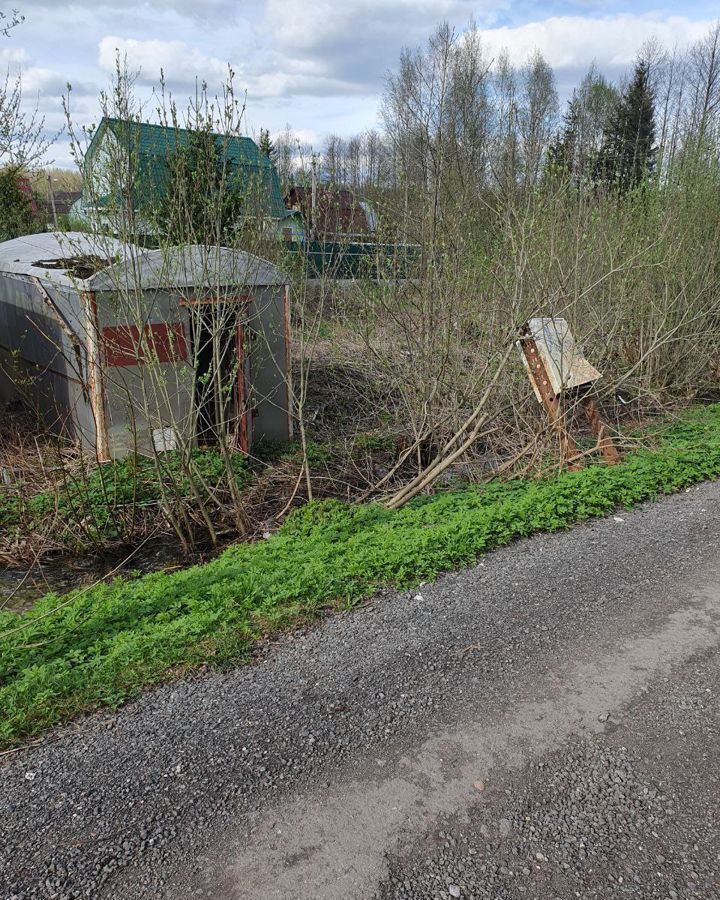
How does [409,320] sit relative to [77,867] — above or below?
above

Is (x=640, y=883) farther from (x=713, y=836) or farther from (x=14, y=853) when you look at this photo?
(x=14, y=853)

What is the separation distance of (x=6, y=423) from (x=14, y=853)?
8155 mm

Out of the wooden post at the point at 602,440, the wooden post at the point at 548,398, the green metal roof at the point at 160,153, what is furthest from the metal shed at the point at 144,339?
the wooden post at the point at 602,440

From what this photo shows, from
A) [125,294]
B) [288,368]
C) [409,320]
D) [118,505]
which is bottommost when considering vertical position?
[118,505]

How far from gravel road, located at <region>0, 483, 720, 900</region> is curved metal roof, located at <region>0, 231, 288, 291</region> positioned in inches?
145

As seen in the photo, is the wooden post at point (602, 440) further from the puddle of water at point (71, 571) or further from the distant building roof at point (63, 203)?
the distant building roof at point (63, 203)

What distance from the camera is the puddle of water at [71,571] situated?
254 inches

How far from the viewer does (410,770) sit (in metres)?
3.37

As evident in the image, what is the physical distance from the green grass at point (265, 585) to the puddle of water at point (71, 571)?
0.84 m

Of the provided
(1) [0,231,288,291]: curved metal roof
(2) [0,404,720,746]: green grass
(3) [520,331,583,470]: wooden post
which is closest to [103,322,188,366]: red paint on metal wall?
(1) [0,231,288,291]: curved metal roof

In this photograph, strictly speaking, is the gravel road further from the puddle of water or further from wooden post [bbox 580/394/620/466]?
wooden post [bbox 580/394/620/466]

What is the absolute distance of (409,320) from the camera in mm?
8820

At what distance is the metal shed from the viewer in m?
6.73

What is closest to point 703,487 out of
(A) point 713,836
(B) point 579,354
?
(B) point 579,354
